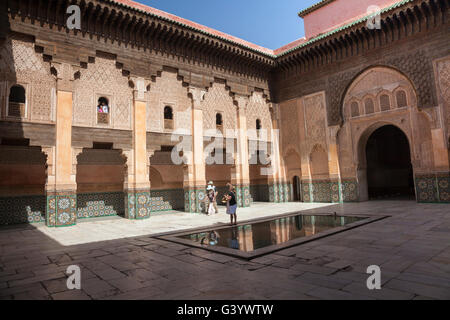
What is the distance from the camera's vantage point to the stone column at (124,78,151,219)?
934 cm

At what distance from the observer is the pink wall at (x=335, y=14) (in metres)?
12.5

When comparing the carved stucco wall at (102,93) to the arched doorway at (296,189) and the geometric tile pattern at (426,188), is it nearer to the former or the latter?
the arched doorway at (296,189)

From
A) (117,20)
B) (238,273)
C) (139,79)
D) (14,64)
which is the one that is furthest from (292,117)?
(238,273)

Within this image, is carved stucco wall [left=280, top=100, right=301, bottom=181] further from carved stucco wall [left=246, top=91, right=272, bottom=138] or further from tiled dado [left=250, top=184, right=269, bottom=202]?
tiled dado [left=250, top=184, right=269, bottom=202]

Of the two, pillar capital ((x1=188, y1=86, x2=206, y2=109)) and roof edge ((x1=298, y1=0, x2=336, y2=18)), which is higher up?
roof edge ((x1=298, y1=0, x2=336, y2=18))

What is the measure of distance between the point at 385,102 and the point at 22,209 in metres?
12.5

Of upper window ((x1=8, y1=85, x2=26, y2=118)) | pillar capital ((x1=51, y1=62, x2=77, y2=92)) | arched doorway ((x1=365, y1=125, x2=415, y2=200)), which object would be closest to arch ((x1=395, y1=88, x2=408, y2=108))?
arched doorway ((x1=365, y1=125, x2=415, y2=200))

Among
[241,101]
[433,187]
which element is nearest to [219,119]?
[241,101]

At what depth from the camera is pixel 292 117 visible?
1371cm

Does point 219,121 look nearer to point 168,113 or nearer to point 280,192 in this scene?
point 168,113

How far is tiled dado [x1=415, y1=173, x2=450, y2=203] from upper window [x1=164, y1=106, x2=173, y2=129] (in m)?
8.60

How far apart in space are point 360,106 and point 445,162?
3469 millimetres

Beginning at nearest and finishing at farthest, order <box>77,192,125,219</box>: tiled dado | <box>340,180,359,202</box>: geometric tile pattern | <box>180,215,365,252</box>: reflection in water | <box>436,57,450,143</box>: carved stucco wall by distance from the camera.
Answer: <box>180,215,365,252</box>: reflection in water → <box>436,57,450,143</box>: carved stucco wall → <box>77,192,125,219</box>: tiled dado → <box>340,180,359,202</box>: geometric tile pattern

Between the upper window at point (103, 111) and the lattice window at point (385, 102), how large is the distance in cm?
954
